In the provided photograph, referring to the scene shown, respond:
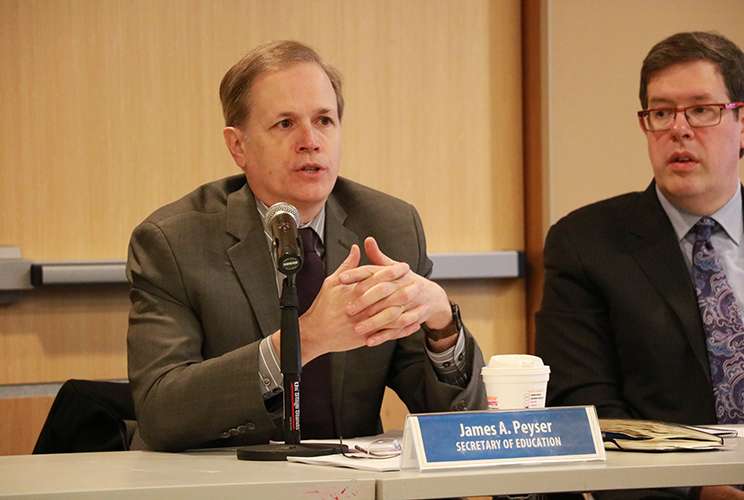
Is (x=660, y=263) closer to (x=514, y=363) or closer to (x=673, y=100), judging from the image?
(x=673, y=100)

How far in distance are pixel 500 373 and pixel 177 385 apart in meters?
0.68

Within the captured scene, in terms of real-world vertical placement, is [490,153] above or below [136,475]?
above

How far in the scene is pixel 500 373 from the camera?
127 centimetres

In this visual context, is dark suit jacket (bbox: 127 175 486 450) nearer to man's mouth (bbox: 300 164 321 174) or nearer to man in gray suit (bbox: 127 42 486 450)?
man in gray suit (bbox: 127 42 486 450)

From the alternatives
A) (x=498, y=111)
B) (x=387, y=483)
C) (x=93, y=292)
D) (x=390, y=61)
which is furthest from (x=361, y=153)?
(x=387, y=483)

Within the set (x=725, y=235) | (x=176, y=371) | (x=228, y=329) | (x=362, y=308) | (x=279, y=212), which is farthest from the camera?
(x=725, y=235)

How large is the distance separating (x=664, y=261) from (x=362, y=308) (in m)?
1.00

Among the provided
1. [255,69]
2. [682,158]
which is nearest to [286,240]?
[255,69]

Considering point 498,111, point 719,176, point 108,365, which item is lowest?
point 108,365

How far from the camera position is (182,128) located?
2.90 m

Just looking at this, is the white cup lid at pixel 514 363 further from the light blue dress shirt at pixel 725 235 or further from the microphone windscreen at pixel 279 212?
the light blue dress shirt at pixel 725 235

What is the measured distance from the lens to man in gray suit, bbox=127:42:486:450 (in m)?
1.52

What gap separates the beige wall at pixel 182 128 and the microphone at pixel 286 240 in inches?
64.0

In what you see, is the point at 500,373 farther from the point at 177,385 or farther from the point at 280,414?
the point at 177,385
